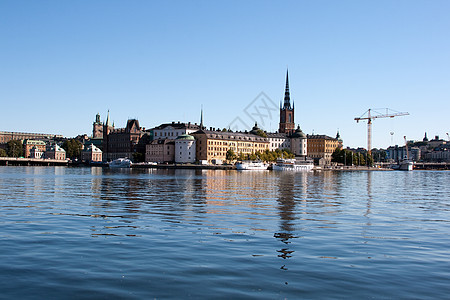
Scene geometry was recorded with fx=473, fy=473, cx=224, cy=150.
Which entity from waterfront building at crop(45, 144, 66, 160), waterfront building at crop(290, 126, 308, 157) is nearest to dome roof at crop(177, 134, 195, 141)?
waterfront building at crop(290, 126, 308, 157)

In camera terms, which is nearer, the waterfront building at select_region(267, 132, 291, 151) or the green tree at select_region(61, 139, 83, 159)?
the waterfront building at select_region(267, 132, 291, 151)

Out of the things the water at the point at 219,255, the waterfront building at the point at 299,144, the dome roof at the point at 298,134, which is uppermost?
the dome roof at the point at 298,134

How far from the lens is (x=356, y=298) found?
8742 mm

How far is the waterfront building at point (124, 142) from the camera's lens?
174 m

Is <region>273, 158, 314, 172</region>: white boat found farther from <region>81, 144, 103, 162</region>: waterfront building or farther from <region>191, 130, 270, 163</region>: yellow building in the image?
<region>81, 144, 103, 162</region>: waterfront building

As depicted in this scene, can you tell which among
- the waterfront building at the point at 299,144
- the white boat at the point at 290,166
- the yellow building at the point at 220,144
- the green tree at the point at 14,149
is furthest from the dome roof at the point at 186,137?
the green tree at the point at 14,149

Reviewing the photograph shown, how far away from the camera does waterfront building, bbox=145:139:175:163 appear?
154 m

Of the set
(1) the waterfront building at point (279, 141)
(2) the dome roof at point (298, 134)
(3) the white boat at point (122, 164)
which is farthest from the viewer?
(2) the dome roof at point (298, 134)

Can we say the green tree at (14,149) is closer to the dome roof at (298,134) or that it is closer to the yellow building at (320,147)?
the dome roof at (298,134)

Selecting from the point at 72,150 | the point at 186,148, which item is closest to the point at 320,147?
the point at 186,148

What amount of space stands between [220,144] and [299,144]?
4532 cm

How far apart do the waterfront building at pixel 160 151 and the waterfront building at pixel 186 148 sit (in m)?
4.90

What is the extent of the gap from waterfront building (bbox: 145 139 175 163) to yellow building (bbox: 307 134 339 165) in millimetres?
64441

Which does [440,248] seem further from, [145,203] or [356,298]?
[145,203]
